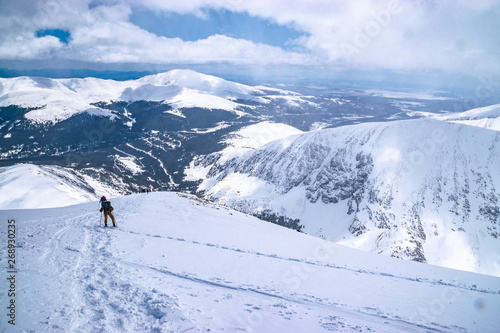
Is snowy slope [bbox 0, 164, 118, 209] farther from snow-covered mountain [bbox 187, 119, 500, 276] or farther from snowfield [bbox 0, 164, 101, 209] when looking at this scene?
snow-covered mountain [bbox 187, 119, 500, 276]

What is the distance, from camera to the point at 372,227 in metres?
82.4

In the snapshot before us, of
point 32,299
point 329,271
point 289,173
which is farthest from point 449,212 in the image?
point 32,299

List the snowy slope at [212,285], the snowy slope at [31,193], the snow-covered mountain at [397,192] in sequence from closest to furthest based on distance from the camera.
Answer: the snowy slope at [212,285], the snowy slope at [31,193], the snow-covered mountain at [397,192]

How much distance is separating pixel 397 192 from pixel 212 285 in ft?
312

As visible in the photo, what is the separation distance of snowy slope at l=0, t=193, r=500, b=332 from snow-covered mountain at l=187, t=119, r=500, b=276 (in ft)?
219

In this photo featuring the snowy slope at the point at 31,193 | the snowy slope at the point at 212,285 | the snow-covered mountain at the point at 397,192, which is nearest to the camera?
the snowy slope at the point at 212,285

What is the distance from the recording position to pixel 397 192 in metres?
87.9

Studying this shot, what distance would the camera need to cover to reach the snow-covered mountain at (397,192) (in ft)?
242

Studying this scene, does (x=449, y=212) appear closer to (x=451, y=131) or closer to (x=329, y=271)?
(x=451, y=131)

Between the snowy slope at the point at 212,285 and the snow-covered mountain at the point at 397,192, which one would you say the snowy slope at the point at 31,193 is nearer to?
the snowy slope at the point at 212,285

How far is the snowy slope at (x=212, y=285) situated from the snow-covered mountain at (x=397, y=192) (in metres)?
66.8

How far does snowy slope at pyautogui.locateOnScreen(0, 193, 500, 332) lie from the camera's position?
25.4 ft

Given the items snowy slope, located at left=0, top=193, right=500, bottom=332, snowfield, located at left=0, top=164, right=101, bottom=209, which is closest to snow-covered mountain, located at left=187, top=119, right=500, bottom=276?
snowy slope, located at left=0, top=193, right=500, bottom=332

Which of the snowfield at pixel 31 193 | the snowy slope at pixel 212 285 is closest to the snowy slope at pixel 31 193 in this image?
the snowfield at pixel 31 193
